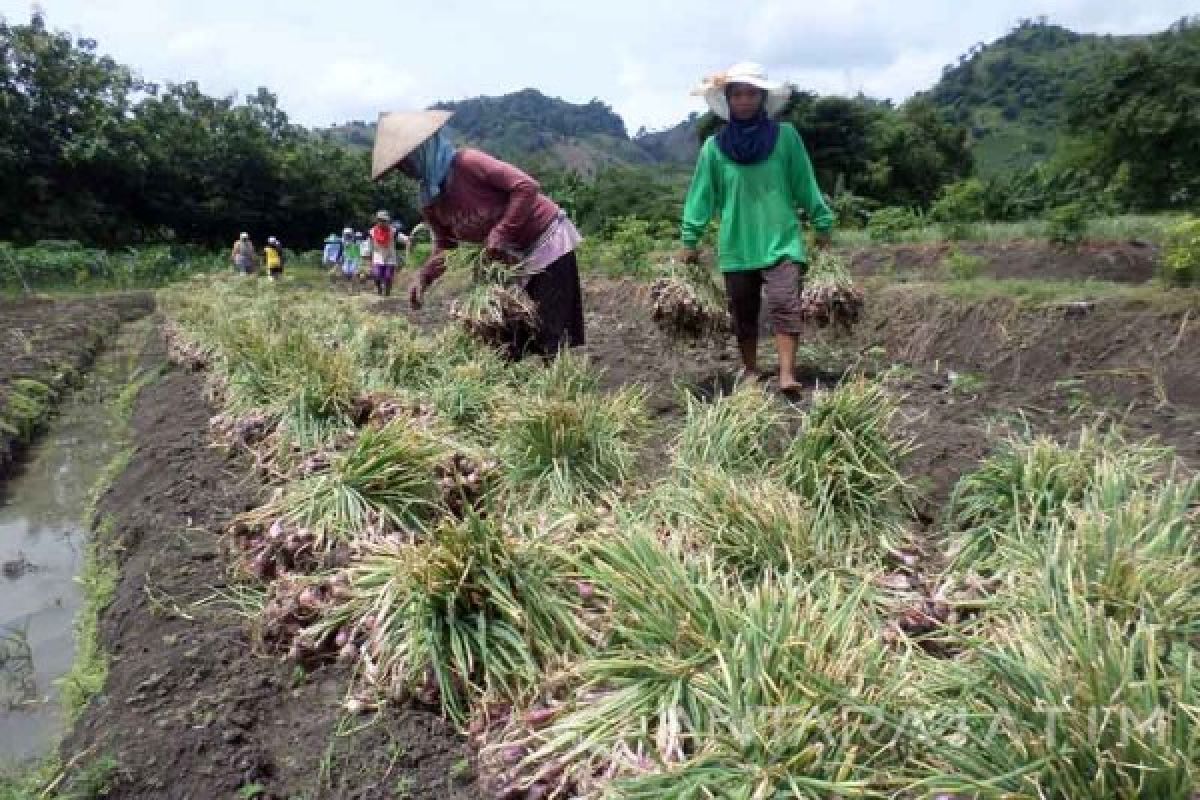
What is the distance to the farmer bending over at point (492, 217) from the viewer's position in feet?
15.2

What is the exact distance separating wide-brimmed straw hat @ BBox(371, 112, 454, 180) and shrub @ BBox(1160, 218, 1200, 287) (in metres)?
4.38

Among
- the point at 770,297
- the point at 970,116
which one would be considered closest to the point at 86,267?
the point at 770,297

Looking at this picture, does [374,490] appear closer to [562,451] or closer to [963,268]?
[562,451]

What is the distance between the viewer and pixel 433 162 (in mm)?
4660

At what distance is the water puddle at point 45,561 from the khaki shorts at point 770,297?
357 centimetres

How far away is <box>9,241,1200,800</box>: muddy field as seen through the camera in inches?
90.2

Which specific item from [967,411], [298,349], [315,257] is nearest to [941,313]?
[967,411]

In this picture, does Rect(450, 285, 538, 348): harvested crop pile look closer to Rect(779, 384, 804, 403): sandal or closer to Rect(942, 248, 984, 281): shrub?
Rect(779, 384, 804, 403): sandal

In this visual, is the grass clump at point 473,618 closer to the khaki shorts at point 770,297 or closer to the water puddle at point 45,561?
the water puddle at point 45,561

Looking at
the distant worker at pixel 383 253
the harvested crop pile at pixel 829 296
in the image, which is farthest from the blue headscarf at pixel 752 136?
the distant worker at pixel 383 253

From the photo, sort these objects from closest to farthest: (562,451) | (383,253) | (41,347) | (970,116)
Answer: (562,451) → (41,347) → (383,253) → (970,116)

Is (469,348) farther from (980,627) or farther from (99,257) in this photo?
(99,257)

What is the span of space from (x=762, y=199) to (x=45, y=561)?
4.23 meters

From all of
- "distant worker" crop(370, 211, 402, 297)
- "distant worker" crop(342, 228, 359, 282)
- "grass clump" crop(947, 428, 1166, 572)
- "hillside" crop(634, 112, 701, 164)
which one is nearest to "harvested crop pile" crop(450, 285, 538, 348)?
"grass clump" crop(947, 428, 1166, 572)
